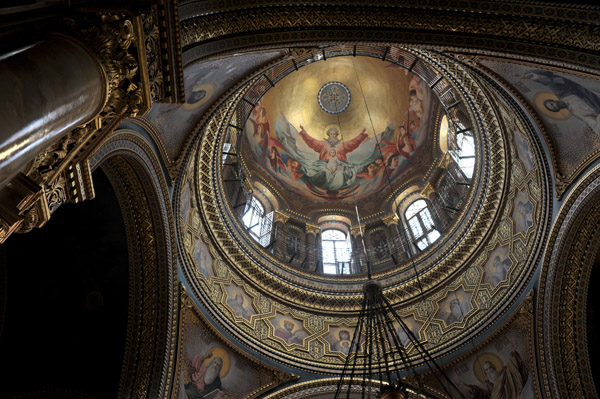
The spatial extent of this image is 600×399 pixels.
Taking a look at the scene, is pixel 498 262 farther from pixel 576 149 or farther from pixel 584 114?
pixel 584 114

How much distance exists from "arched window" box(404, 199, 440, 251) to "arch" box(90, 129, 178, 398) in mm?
7980

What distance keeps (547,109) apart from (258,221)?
8.90 m

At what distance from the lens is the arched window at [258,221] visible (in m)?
13.7

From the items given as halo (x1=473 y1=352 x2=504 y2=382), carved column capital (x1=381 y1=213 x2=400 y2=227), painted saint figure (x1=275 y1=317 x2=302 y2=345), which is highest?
carved column capital (x1=381 y1=213 x2=400 y2=227)

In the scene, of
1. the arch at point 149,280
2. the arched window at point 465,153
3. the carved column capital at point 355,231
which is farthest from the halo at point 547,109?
the carved column capital at point 355,231

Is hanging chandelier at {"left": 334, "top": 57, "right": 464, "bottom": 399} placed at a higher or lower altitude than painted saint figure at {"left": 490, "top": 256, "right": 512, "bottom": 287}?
lower

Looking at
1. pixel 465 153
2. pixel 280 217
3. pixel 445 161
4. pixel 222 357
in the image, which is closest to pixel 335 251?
pixel 280 217

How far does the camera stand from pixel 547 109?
7789 millimetres

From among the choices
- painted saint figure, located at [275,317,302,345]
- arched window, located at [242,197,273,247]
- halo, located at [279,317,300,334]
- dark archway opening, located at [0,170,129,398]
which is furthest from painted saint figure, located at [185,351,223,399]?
arched window, located at [242,197,273,247]

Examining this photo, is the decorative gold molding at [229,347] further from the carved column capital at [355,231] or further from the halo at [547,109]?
the halo at [547,109]

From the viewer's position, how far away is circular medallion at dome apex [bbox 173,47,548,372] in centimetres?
1023

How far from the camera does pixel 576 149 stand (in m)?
7.97

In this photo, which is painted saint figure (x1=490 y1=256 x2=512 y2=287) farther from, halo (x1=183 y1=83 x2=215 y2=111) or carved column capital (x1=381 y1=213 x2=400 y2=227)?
halo (x1=183 y1=83 x2=215 y2=111)

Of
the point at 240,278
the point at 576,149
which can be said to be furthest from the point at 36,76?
the point at 240,278
